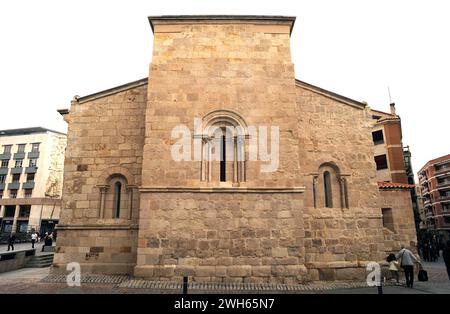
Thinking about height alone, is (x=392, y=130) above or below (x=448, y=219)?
above

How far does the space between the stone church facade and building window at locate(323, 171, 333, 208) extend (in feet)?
0.18

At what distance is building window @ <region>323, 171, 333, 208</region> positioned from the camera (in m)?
11.4

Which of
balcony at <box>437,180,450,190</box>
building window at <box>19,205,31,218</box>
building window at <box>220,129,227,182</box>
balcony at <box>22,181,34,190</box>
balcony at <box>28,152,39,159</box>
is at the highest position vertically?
balcony at <box>28,152,39,159</box>

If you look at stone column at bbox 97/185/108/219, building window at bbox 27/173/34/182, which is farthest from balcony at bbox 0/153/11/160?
stone column at bbox 97/185/108/219

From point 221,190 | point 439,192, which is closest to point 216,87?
point 221,190

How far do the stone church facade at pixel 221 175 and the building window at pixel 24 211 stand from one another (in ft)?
138

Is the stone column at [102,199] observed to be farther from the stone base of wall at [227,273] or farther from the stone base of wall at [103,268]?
the stone base of wall at [227,273]

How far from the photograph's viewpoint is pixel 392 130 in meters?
28.0

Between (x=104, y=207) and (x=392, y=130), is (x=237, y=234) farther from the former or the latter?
(x=392, y=130)

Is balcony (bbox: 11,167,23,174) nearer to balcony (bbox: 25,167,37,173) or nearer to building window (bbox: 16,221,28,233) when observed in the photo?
balcony (bbox: 25,167,37,173)

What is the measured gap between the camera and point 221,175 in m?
10.3

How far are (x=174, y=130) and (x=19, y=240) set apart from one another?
28.4m

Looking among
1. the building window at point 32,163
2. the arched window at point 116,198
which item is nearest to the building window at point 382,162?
the arched window at point 116,198

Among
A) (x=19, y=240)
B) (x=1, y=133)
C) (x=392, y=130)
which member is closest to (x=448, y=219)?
(x=392, y=130)
